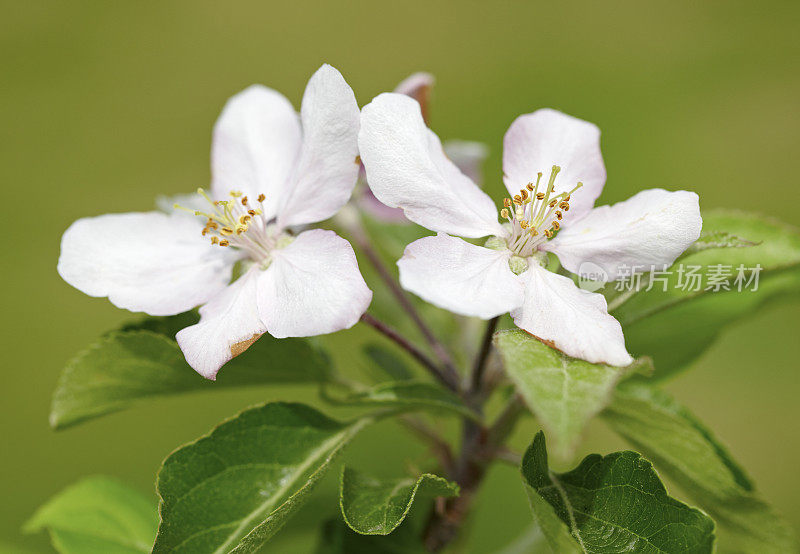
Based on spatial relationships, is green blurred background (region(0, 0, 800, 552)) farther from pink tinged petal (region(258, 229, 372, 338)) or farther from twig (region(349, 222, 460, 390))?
pink tinged petal (region(258, 229, 372, 338))

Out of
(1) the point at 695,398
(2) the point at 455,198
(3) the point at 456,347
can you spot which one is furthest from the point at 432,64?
(2) the point at 455,198

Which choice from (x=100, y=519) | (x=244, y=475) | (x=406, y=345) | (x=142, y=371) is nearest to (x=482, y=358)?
(x=406, y=345)

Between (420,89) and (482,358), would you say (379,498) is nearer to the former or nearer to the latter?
(482,358)

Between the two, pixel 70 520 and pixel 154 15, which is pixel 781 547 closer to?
pixel 70 520

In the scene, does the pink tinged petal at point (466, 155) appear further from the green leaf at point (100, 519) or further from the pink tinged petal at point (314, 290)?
the green leaf at point (100, 519)

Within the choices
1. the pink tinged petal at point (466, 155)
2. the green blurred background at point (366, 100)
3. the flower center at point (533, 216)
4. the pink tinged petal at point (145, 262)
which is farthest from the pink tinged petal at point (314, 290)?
the green blurred background at point (366, 100)

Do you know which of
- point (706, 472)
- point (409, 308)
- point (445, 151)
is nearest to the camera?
point (706, 472)
